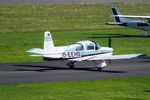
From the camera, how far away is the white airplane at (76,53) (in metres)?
35.9

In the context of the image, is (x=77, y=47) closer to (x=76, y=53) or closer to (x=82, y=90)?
(x=76, y=53)

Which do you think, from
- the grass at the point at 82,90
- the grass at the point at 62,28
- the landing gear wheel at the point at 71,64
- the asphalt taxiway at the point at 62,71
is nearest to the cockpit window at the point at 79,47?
the landing gear wheel at the point at 71,64

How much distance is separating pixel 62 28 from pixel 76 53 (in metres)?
32.9

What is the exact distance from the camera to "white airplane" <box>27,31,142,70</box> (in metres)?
35.9

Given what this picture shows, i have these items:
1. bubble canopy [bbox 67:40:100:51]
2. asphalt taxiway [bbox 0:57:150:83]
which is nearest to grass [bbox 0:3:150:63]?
asphalt taxiway [bbox 0:57:150:83]

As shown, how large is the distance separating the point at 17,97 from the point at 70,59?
10950 millimetres

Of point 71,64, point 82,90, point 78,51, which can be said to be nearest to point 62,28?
point 71,64

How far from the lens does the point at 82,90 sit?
28.8m

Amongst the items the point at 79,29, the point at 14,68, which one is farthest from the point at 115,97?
the point at 79,29

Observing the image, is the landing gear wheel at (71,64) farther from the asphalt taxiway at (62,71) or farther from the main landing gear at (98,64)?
the asphalt taxiway at (62,71)

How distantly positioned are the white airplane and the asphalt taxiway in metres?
0.71

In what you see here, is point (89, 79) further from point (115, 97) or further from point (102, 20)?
point (102, 20)

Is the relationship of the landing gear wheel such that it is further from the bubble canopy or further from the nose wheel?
the nose wheel

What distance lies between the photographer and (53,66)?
130 ft
